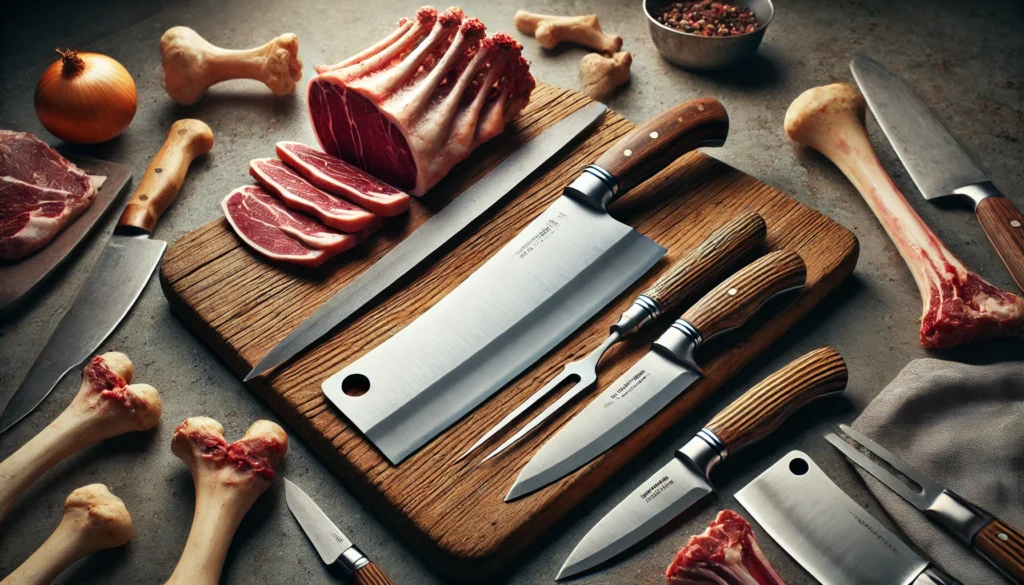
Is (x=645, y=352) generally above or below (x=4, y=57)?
below

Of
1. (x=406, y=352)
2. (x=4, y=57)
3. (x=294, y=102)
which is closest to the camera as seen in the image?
(x=406, y=352)

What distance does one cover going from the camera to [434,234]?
7.61ft

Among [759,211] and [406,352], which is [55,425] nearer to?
[406,352]

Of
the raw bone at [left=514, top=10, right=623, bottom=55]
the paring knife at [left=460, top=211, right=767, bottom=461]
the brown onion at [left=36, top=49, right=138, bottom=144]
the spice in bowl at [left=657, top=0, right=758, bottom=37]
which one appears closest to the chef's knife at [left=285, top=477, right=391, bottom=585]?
the paring knife at [left=460, top=211, right=767, bottom=461]

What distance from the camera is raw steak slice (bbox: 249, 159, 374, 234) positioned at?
2.29 meters

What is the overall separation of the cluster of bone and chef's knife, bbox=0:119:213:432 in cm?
111

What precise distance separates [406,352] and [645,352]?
1.72ft

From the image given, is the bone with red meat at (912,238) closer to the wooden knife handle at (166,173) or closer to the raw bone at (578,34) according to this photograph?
the raw bone at (578,34)

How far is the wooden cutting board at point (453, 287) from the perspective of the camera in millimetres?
1876

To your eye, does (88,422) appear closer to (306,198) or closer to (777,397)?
(306,198)

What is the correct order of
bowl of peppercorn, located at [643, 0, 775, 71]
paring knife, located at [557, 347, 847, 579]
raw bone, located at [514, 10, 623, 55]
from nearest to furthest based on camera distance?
paring knife, located at [557, 347, 847, 579]
bowl of peppercorn, located at [643, 0, 775, 71]
raw bone, located at [514, 10, 623, 55]

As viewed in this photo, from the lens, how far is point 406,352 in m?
2.05

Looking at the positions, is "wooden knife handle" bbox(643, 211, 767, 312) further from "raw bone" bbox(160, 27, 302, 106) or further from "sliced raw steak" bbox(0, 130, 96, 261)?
"sliced raw steak" bbox(0, 130, 96, 261)

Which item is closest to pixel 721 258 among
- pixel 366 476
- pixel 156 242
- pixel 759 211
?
pixel 759 211
